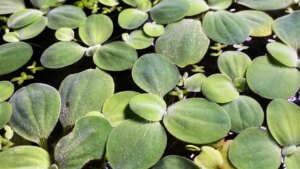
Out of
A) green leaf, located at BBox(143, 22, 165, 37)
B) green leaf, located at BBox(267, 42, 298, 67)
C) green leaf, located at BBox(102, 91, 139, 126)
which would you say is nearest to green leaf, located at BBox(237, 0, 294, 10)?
green leaf, located at BBox(267, 42, 298, 67)

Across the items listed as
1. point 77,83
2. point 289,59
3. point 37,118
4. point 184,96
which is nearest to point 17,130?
point 37,118

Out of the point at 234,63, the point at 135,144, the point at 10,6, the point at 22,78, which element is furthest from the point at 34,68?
the point at 234,63

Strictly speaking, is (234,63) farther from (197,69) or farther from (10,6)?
(10,6)

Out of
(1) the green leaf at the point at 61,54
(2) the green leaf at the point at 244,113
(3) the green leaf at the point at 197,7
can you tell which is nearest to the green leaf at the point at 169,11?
(3) the green leaf at the point at 197,7

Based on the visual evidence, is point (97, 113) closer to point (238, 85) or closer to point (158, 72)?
Result: point (158, 72)

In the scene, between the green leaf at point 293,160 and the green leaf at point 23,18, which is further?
the green leaf at point 23,18

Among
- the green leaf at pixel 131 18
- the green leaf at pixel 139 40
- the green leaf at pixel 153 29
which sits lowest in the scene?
the green leaf at pixel 139 40

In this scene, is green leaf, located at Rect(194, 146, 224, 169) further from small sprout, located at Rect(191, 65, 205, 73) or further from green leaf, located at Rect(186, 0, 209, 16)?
green leaf, located at Rect(186, 0, 209, 16)

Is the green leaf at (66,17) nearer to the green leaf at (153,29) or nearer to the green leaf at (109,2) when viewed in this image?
the green leaf at (109,2)
